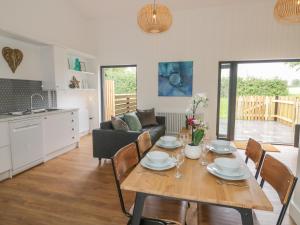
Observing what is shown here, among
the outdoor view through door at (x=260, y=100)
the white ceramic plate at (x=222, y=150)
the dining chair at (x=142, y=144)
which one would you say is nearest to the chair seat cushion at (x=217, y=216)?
the white ceramic plate at (x=222, y=150)

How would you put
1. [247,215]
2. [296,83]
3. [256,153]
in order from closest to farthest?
1. [247,215]
2. [256,153]
3. [296,83]

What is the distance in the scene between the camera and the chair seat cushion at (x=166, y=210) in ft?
4.33

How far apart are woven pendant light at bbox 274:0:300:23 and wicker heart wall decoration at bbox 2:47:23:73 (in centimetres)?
402

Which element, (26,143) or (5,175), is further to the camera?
(26,143)

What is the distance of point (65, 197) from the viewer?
Answer: 2391mm

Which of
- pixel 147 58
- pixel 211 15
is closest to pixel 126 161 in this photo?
pixel 147 58

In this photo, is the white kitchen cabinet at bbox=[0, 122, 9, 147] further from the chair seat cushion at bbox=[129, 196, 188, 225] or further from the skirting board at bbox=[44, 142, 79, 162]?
the chair seat cushion at bbox=[129, 196, 188, 225]

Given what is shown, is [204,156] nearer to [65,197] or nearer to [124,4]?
[65,197]

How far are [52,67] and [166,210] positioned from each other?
3.72 meters

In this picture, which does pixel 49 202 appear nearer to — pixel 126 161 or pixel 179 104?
pixel 126 161

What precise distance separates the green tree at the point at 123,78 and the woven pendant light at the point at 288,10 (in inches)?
147

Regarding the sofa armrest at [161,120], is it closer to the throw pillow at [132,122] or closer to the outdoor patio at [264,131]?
the throw pillow at [132,122]

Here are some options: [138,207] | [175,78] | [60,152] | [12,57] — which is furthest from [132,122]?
[138,207]

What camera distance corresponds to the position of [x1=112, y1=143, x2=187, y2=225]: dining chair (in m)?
1.31
